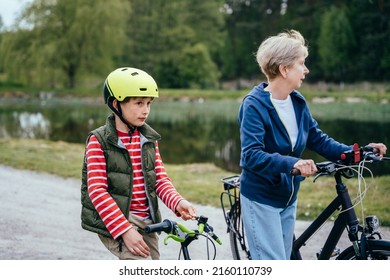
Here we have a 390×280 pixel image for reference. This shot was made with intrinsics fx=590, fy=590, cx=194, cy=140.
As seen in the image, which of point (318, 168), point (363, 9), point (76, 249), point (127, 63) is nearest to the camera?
point (318, 168)

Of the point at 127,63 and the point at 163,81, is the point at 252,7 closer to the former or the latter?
the point at 163,81

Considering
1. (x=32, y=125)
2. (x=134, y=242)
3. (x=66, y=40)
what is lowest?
(x=32, y=125)

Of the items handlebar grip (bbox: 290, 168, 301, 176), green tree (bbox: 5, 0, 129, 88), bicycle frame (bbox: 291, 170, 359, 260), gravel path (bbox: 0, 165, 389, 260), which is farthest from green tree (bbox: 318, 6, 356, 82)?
green tree (bbox: 5, 0, 129, 88)

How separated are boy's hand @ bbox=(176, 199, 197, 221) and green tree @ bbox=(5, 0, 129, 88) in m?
16.0

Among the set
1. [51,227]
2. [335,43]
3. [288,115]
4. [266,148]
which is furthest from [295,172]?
[335,43]

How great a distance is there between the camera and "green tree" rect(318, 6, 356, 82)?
33.0 ft

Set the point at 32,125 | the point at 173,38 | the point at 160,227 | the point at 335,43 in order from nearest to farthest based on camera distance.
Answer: the point at 160,227, the point at 335,43, the point at 32,125, the point at 173,38

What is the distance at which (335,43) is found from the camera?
1042 cm

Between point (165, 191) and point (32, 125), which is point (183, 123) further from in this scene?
point (165, 191)

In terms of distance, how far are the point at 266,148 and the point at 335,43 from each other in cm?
799

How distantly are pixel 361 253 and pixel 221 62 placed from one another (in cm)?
1483

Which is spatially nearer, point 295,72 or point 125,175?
point 125,175
